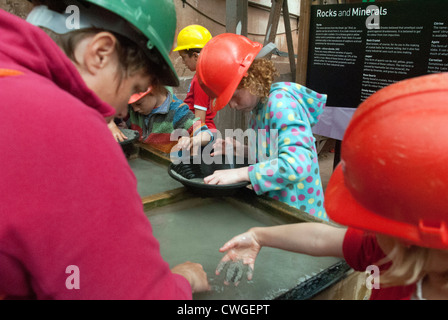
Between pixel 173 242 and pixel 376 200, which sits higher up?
pixel 376 200

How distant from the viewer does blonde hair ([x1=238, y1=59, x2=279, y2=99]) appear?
1.87m

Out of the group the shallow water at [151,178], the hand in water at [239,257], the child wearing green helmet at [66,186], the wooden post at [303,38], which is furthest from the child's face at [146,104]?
the child wearing green helmet at [66,186]

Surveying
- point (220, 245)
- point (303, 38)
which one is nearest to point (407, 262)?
point (220, 245)

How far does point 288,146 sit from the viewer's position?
5.53 feet

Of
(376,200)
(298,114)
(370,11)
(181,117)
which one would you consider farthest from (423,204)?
(370,11)

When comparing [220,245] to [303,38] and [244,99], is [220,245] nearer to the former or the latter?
[244,99]

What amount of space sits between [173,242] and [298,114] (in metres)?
0.94

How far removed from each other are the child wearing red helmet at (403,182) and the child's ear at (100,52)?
559 millimetres

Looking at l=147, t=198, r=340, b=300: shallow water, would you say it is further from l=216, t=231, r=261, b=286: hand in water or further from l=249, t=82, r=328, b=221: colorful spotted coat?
l=249, t=82, r=328, b=221: colorful spotted coat

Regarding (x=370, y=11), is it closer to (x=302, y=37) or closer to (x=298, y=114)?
(x=302, y=37)

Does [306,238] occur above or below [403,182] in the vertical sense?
below

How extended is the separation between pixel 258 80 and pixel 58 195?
4.85 feet

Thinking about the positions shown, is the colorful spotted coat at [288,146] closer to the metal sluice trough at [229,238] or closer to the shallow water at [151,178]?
the metal sluice trough at [229,238]
